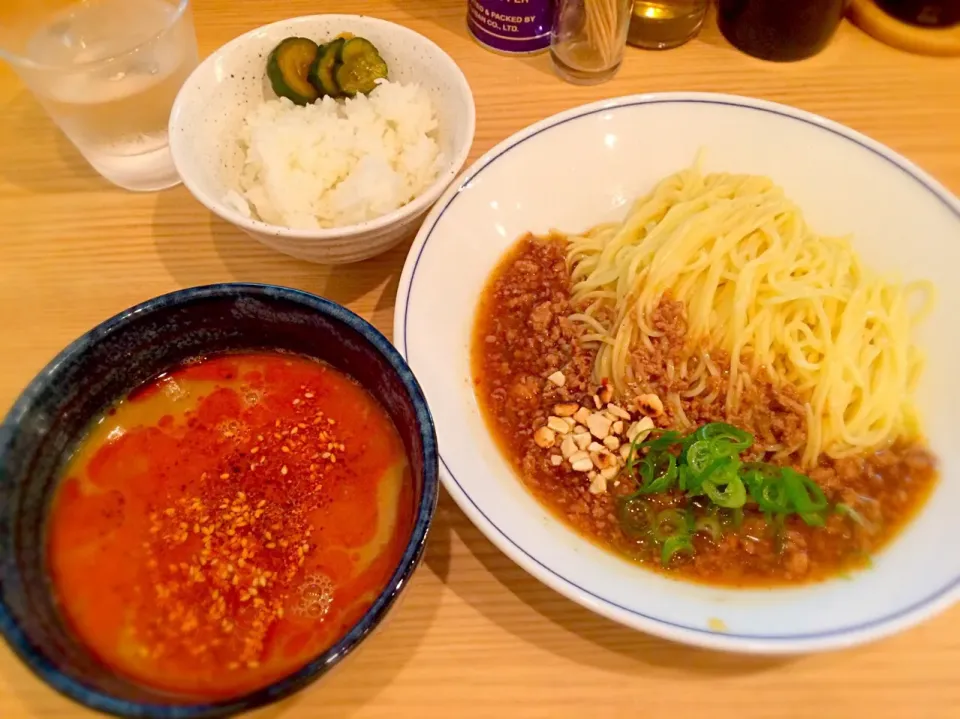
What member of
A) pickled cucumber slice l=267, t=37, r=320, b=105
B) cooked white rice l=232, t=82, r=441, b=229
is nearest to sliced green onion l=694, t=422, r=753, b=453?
cooked white rice l=232, t=82, r=441, b=229

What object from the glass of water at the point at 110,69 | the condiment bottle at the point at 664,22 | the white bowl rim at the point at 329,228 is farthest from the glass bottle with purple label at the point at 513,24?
the glass of water at the point at 110,69

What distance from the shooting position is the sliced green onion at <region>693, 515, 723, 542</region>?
1617 mm

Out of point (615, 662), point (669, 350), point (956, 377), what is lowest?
point (615, 662)

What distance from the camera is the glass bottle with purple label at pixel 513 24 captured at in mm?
2533

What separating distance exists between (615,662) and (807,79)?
7.07 feet

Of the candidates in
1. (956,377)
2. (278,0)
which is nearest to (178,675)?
(956,377)

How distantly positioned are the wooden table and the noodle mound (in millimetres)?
532

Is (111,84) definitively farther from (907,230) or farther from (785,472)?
(907,230)

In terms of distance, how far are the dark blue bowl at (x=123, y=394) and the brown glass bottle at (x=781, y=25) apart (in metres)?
2.03

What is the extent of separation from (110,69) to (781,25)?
218 centimetres

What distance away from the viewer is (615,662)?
4.83ft

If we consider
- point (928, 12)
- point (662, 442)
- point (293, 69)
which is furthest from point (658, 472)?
point (928, 12)

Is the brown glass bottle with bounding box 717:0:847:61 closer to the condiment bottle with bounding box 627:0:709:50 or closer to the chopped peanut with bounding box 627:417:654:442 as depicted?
the condiment bottle with bounding box 627:0:709:50

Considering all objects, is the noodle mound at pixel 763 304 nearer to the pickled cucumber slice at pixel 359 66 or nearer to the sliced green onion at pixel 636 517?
the sliced green onion at pixel 636 517
